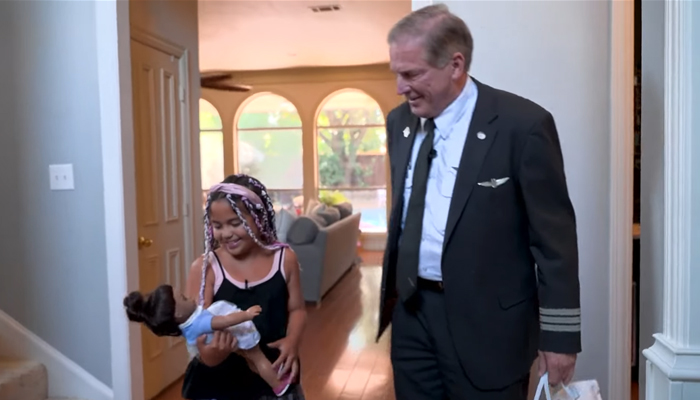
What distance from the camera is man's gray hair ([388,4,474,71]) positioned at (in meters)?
1.35

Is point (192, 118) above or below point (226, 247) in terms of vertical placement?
above

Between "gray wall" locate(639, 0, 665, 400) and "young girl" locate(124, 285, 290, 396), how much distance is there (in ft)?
3.38

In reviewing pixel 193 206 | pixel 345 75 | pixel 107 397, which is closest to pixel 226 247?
pixel 107 397

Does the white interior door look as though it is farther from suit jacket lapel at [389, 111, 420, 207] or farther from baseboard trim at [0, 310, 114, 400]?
suit jacket lapel at [389, 111, 420, 207]

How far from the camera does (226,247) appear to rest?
1.53 meters

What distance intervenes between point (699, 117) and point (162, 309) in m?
→ 1.22

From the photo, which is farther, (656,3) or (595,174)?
(595,174)

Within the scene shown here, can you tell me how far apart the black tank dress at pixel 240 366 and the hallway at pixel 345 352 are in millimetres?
1654

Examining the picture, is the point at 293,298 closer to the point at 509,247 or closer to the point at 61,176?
the point at 509,247

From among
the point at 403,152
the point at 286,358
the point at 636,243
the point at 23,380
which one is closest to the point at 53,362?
the point at 23,380

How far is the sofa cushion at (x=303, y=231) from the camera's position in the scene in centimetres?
517

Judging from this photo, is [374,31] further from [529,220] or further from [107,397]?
[529,220]

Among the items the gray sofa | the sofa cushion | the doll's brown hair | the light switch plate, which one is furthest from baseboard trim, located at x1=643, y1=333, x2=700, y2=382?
the sofa cushion

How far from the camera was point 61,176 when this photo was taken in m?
2.68
